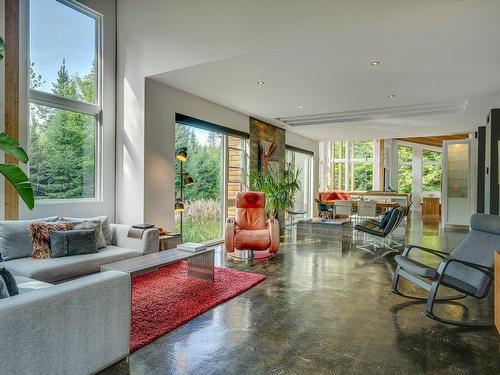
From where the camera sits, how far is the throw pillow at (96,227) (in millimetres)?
3812

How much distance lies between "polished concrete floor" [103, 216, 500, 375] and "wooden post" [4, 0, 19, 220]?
2.58m

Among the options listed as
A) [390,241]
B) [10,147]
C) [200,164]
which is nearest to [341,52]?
[200,164]

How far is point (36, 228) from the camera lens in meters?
3.46

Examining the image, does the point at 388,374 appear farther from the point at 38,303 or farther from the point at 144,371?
the point at 38,303

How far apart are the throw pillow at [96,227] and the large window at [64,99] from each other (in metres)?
0.73

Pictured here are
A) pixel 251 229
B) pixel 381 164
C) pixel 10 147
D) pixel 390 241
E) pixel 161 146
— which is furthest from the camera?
pixel 381 164

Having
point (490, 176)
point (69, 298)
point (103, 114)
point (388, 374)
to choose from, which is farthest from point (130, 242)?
point (490, 176)

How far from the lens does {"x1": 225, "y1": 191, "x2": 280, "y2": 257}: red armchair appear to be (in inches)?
199

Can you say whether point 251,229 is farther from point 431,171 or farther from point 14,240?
point 431,171

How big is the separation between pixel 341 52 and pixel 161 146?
293 centimetres

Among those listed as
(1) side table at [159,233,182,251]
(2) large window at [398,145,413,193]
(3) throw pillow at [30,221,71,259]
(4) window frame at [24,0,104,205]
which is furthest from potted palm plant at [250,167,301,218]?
(2) large window at [398,145,413,193]

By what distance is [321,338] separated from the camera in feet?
8.48

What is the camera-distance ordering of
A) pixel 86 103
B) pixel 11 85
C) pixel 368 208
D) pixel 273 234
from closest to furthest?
pixel 11 85, pixel 86 103, pixel 273 234, pixel 368 208

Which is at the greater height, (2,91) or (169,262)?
(2,91)
